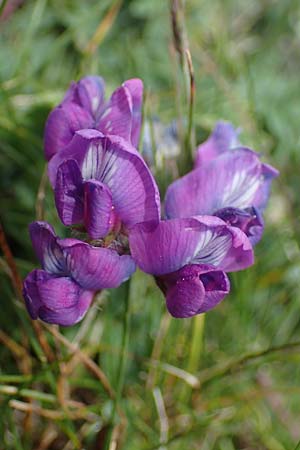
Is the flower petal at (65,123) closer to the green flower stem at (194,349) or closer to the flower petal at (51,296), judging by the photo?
the flower petal at (51,296)

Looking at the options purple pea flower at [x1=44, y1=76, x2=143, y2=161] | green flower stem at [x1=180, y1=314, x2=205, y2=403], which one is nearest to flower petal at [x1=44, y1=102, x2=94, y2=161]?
purple pea flower at [x1=44, y1=76, x2=143, y2=161]

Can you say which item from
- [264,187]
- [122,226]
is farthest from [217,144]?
[122,226]

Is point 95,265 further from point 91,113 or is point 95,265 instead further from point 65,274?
point 91,113

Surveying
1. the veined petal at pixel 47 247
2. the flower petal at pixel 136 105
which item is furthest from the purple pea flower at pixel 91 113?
the veined petal at pixel 47 247

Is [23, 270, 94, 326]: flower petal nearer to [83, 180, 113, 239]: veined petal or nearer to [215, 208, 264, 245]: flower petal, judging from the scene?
[83, 180, 113, 239]: veined petal

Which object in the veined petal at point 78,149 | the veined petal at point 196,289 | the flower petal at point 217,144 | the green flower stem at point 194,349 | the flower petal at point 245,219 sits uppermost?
the veined petal at point 78,149

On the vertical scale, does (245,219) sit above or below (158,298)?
above

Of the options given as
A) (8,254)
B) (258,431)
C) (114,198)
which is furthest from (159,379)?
(114,198)
